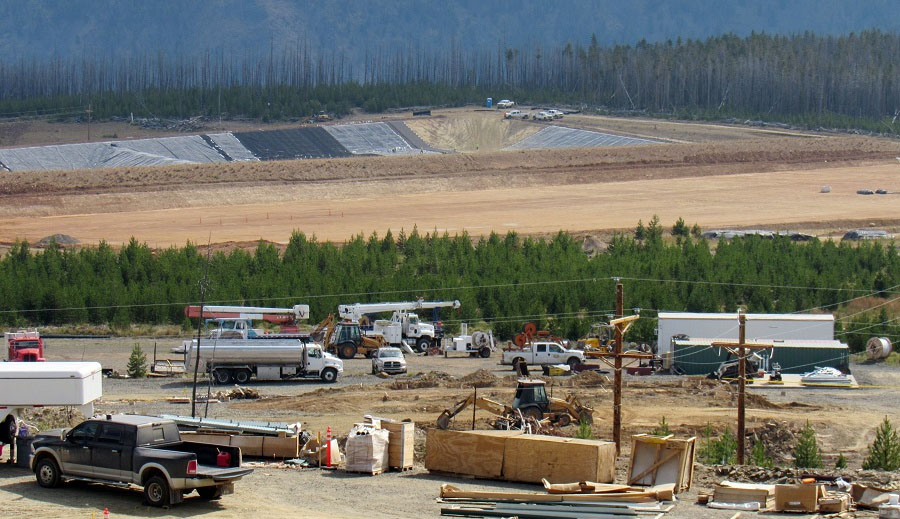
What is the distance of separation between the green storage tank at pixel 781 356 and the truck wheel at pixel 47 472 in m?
25.6

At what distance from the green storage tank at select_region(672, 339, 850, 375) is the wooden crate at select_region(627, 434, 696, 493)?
18947 millimetres

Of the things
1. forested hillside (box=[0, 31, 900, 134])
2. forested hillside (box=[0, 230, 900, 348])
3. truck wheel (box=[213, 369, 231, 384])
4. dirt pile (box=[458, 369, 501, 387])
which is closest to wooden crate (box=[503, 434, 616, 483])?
dirt pile (box=[458, 369, 501, 387])

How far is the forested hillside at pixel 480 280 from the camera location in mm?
51625

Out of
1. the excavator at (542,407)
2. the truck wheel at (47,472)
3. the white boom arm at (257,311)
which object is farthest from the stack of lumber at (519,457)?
the white boom arm at (257,311)

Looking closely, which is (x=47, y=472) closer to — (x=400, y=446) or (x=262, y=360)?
(x=400, y=446)

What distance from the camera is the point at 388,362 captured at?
41.2 metres

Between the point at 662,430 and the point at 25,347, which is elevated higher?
the point at 25,347

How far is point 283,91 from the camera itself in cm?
16838

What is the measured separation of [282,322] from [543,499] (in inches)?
1162

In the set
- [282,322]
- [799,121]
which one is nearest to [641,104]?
[799,121]

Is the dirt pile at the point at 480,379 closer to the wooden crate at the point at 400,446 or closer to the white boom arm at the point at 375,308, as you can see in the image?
the white boom arm at the point at 375,308

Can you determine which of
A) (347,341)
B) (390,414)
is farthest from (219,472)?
(347,341)

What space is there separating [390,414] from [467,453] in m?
9.10

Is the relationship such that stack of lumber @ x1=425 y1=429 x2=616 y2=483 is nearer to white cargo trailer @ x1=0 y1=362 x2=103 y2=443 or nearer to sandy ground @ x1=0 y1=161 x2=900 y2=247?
white cargo trailer @ x1=0 y1=362 x2=103 y2=443
